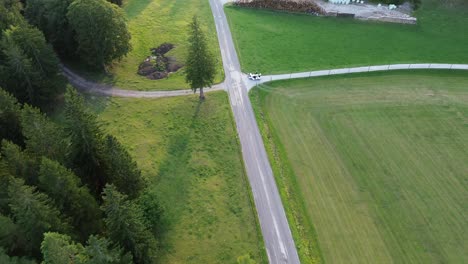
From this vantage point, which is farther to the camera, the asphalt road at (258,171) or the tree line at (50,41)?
the tree line at (50,41)

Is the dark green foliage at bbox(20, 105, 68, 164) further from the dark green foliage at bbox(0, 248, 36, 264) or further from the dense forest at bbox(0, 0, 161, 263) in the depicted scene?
the dark green foliage at bbox(0, 248, 36, 264)

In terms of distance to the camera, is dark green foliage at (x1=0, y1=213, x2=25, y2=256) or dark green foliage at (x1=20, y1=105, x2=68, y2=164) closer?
dark green foliage at (x1=0, y1=213, x2=25, y2=256)

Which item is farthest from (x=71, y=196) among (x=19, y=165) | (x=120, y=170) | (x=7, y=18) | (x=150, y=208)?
(x=7, y=18)

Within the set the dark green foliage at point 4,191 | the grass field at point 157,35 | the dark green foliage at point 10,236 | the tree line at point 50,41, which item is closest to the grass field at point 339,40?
the grass field at point 157,35

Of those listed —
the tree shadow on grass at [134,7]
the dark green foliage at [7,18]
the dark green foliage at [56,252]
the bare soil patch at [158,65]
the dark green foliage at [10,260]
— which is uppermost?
the dark green foliage at [7,18]

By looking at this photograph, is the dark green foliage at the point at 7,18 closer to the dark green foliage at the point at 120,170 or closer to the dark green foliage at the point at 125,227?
the dark green foliage at the point at 120,170

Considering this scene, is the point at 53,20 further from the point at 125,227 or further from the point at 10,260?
the point at 125,227

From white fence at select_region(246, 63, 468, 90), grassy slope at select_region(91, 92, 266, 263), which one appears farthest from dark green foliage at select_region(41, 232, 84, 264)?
white fence at select_region(246, 63, 468, 90)
